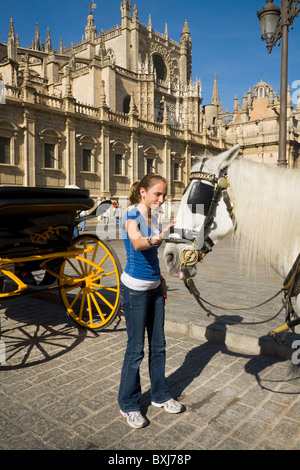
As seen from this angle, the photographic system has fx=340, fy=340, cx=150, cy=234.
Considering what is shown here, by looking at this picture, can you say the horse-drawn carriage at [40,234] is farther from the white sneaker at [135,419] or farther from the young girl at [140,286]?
the white sneaker at [135,419]

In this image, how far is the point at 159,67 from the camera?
56.8 meters

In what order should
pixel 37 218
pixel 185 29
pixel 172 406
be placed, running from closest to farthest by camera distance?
pixel 172 406 → pixel 37 218 → pixel 185 29

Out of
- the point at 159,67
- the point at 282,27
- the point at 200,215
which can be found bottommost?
the point at 200,215

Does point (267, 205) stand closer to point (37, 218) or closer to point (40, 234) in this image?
point (37, 218)

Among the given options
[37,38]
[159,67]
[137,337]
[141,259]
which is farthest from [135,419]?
[37,38]

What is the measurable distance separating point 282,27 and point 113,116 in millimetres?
24993

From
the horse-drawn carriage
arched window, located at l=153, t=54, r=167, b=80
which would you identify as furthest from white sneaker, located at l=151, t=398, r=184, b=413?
arched window, located at l=153, t=54, r=167, b=80

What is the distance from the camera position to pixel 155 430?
8.54 ft

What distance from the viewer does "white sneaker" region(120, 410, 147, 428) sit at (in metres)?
2.60

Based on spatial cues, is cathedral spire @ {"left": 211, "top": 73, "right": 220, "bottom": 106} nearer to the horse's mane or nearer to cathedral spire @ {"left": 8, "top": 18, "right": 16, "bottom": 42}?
cathedral spire @ {"left": 8, "top": 18, "right": 16, "bottom": 42}

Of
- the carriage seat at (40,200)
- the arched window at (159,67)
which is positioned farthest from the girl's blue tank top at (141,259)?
the arched window at (159,67)

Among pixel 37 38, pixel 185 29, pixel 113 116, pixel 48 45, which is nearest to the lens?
pixel 113 116

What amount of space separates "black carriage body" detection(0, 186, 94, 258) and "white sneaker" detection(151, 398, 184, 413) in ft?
7.94
